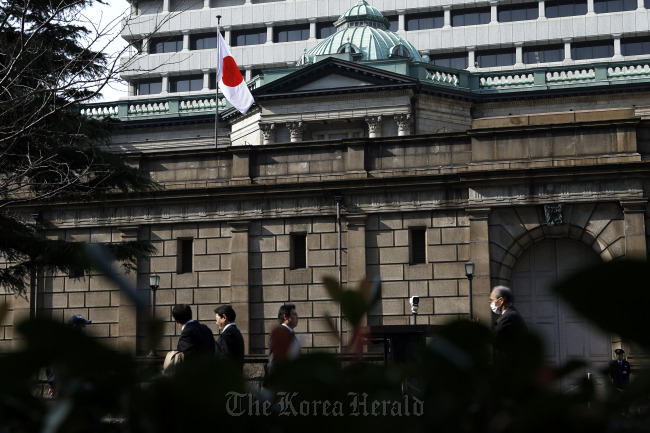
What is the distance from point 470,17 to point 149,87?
2931cm

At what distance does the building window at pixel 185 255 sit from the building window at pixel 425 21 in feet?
202

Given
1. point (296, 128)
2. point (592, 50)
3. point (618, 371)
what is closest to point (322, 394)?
point (618, 371)

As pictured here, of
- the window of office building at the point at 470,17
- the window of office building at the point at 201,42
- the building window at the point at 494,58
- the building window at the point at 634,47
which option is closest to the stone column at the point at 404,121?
the building window at the point at 494,58

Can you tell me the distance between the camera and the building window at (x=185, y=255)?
89.1 ft

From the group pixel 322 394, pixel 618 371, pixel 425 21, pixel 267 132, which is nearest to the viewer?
pixel 322 394

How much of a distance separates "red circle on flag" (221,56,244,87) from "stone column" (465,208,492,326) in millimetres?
17835

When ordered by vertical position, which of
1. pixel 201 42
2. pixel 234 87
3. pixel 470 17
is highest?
pixel 470 17

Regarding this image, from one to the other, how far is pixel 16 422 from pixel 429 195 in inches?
958

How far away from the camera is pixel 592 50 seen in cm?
8206

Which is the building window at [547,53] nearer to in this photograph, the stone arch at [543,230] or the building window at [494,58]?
the building window at [494,58]

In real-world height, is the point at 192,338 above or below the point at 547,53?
below

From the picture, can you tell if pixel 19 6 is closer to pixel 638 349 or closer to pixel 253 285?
pixel 253 285

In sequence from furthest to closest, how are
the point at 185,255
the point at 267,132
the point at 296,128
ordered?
the point at 267,132 → the point at 296,128 → the point at 185,255

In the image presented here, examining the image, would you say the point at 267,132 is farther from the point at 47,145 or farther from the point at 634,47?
the point at 634,47
